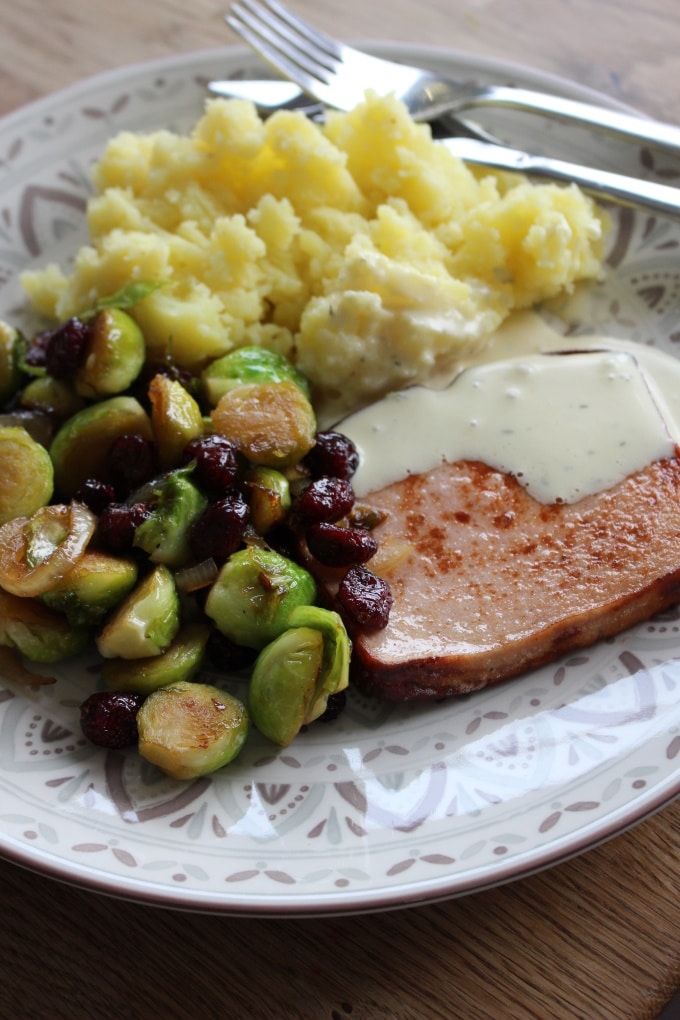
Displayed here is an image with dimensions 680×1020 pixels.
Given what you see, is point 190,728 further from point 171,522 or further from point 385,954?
point 385,954

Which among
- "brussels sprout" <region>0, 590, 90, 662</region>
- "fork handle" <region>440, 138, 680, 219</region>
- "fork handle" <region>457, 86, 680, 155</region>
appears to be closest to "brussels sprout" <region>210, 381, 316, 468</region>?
"brussels sprout" <region>0, 590, 90, 662</region>

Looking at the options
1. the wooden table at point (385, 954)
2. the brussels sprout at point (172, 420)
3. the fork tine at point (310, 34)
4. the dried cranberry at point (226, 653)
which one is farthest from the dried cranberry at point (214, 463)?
the fork tine at point (310, 34)

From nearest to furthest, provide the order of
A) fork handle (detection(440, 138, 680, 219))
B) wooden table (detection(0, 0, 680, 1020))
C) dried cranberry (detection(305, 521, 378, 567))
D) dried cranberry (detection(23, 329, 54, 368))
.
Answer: wooden table (detection(0, 0, 680, 1020))
dried cranberry (detection(305, 521, 378, 567))
dried cranberry (detection(23, 329, 54, 368))
fork handle (detection(440, 138, 680, 219))

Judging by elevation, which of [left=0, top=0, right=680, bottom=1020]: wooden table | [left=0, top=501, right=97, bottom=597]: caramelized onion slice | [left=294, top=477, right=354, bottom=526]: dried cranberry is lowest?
[left=0, top=0, right=680, bottom=1020]: wooden table

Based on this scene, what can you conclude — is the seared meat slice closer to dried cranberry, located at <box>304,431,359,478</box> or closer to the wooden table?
dried cranberry, located at <box>304,431,359,478</box>

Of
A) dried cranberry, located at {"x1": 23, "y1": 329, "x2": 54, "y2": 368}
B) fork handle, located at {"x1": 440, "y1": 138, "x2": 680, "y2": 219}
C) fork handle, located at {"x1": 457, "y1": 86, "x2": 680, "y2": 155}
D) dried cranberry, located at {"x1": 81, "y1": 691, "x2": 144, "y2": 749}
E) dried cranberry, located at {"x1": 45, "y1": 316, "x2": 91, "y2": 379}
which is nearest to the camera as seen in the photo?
dried cranberry, located at {"x1": 81, "y1": 691, "x2": 144, "y2": 749}

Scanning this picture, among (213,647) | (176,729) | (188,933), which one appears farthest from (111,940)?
(213,647)
